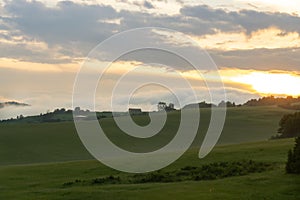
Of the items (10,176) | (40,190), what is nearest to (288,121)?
(10,176)

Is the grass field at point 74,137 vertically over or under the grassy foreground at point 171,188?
over

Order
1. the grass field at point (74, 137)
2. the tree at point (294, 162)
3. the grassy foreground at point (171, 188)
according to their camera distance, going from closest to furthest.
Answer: the grassy foreground at point (171, 188), the tree at point (294, 162), the grass field at point (74, 137)

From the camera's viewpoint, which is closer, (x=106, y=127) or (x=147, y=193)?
(x=147, y=193)

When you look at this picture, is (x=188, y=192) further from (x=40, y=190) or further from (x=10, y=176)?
(x=10, y=176)

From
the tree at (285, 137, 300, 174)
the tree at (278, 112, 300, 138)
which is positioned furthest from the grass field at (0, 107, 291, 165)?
the tree at (285, 137, 300, 174)

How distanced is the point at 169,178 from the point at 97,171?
1195cm

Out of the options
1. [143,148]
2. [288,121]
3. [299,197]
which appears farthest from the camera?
[143,148]

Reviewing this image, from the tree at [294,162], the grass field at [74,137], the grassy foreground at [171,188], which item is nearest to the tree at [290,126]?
the grass field at [74,137]

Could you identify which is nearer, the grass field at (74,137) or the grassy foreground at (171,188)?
the grassy foreground at (171,188)

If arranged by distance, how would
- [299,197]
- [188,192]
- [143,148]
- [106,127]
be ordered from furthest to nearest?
1. [106,127]
2. [143,148]
3. [188,192]
4. [299,197]

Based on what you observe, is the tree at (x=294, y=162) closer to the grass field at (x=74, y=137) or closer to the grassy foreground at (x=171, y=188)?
the grassy foreground at (x=171, y=188)

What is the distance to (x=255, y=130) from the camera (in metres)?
125

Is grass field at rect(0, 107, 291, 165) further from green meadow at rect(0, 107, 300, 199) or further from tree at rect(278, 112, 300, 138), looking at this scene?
tree at rect(278, 112, 300, 138)

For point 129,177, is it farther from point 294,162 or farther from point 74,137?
point 74,137
